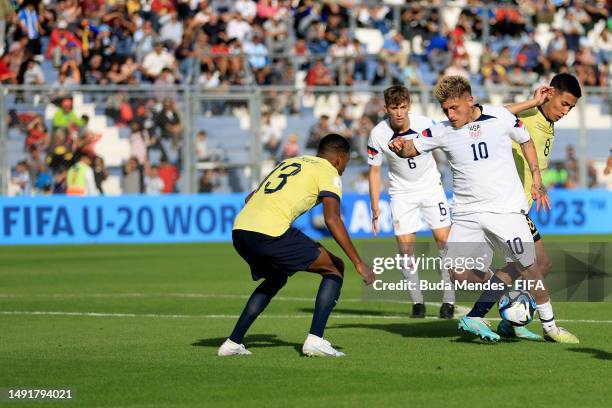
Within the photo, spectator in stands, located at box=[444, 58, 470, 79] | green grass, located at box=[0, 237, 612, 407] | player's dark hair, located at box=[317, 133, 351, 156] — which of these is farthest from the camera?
spectator in stands, located at box=[444, 58, 470, 79]

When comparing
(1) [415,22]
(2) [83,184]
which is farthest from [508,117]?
(1) [415,22]

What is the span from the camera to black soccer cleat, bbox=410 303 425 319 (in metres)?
14.0

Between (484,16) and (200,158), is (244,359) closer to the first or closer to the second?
(200,158)

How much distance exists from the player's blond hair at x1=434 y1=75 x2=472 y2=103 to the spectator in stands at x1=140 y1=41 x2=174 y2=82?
20.0 m

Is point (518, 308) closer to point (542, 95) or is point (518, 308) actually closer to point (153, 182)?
point (542, 95)

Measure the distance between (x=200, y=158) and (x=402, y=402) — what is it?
801 inches

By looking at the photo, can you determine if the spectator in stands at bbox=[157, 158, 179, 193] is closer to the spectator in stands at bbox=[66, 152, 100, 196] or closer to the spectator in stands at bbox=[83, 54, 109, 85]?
the spectator in stands at bbox=[66, 152, 100, 196]

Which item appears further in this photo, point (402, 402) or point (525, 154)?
point (525, 154)

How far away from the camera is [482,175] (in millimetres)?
10984

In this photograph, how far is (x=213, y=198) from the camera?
92.6 feet

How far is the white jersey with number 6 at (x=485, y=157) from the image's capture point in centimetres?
1097

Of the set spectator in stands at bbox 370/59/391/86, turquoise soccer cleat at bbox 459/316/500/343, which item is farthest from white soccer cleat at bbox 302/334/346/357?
spectator in stands at bbox 370/59/391/86

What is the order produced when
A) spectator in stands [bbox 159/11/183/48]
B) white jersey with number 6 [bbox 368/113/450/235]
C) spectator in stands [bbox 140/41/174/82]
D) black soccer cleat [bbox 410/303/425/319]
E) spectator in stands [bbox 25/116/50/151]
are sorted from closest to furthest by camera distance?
black soccer cleat [bbox 410/303/425/319], white jersey with number 6 [bbox 368/113/450/235], spectator in stands [bbox 25/116/50/151], spectator in stands [bbox 140/41/174/82], spectator in stands [bbox 159/11/183/48]

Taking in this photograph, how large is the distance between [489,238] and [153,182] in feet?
56.1
